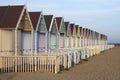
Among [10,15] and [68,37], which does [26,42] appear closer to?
[10,15]

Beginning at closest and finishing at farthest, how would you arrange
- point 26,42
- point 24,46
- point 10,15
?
point 10,15 → point 24,46 → point 26,42

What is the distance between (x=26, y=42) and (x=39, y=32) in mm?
3322

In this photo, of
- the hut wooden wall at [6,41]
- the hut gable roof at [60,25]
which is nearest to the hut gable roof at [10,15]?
the hut wooden wall at [6,41]

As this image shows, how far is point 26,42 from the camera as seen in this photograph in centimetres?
2642

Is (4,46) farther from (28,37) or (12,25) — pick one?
(28,37)

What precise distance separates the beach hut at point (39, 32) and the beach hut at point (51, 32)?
618 mm

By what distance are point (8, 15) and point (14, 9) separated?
0.79m

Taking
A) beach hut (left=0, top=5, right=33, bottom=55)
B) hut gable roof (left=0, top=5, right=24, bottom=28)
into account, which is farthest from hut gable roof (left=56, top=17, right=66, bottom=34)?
hut gable roof (left=0, top=5, right=24, bottom=28)

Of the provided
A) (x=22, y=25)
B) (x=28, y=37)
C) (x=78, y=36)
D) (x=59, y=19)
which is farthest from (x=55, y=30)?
(x=78, y=36)

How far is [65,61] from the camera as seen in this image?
74.7ft

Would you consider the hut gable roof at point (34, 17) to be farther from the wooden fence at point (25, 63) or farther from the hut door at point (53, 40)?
the wooden fence at point (25, 63)

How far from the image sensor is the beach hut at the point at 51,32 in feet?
103

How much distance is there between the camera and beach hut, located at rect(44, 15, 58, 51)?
3142cm

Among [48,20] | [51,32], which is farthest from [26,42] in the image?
[51,32]
